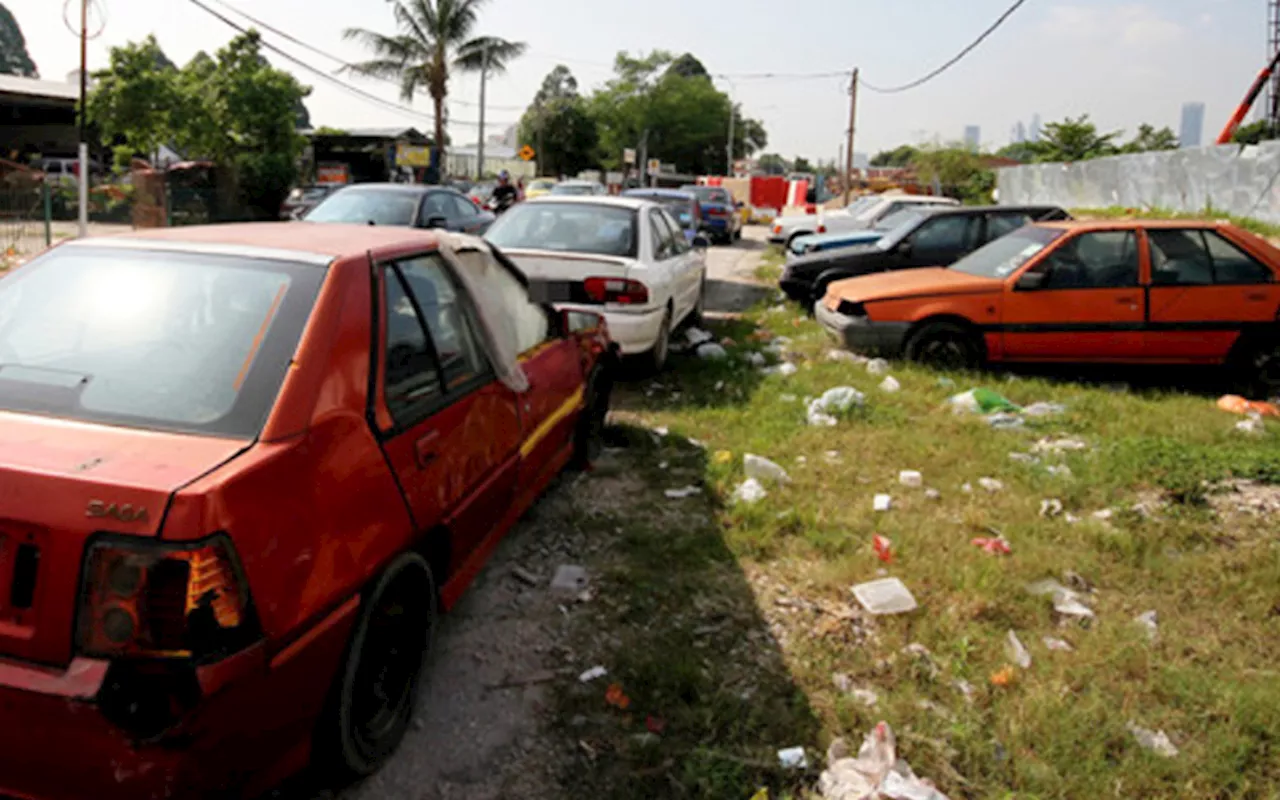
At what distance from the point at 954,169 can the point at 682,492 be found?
5256cm

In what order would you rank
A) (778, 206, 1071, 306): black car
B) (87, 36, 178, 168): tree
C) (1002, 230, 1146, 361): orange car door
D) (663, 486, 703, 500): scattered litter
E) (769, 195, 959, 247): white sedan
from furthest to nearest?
(87, 36, 178, 168): tree
(769, 195, 959, 247): white sedan
(778, 206, 1071, 306): black car
(1002, 230, 1146, 361): orange car door
(663, 486, 703, 500): scattered litter

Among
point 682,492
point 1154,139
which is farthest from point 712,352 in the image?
point 1154,139

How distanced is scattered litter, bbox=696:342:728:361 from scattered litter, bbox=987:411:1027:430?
2.94 meters

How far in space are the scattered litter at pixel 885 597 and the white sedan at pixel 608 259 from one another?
134 inches

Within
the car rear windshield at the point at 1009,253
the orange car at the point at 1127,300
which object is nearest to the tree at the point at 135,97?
the car rear windshield at the point at 1009,253

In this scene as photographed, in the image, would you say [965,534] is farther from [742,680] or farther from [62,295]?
[62,295]

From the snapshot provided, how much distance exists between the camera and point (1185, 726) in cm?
319

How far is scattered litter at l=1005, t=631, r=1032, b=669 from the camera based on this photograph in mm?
3584

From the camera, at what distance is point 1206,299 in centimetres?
796

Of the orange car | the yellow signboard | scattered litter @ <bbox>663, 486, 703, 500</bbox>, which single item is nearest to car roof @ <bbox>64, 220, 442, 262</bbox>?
scattered litter @ <bbox>663, 486, 703, 500</bbox>

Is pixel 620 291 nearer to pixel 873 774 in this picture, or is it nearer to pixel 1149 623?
pixel 1149 623

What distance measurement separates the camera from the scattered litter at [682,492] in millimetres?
5289

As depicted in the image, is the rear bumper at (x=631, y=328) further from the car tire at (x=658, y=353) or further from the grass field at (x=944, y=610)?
the grass field at (x=944, y=610)

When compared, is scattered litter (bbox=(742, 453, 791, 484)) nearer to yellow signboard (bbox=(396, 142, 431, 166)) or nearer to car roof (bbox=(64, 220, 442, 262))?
car roof (bbox=(64, 220, 442, 262))
